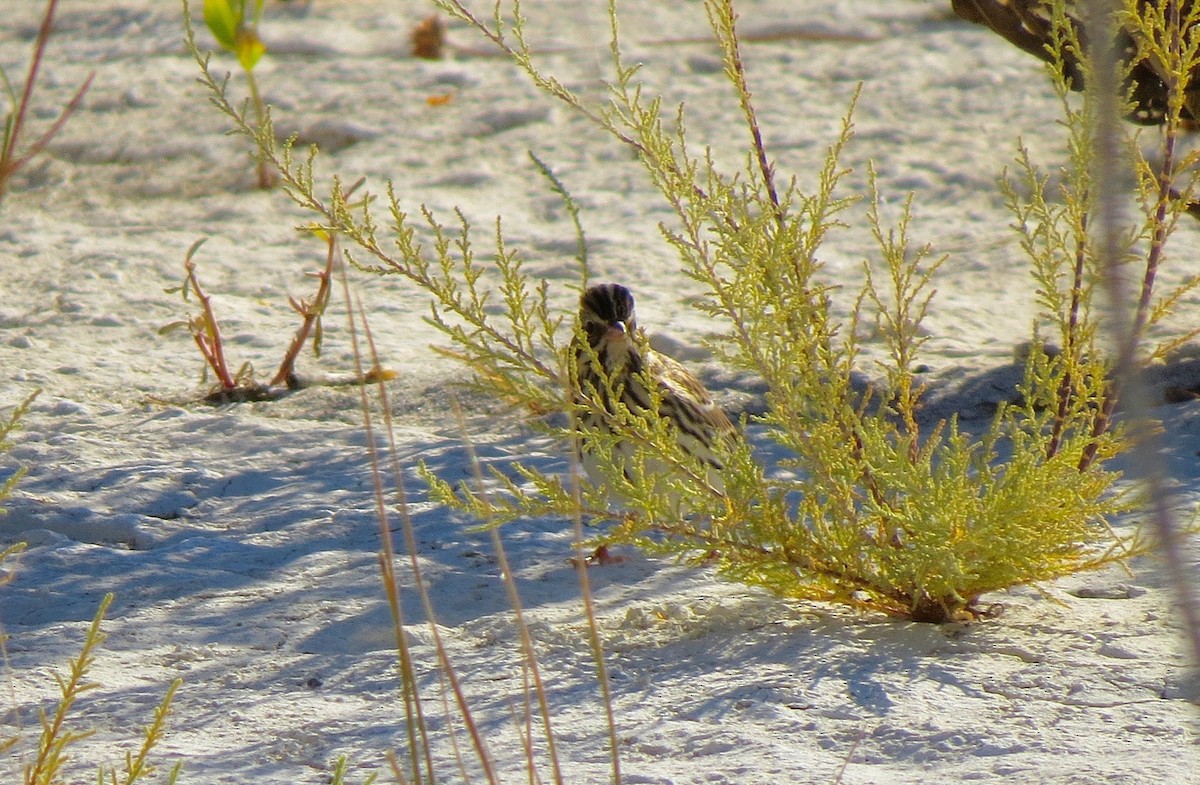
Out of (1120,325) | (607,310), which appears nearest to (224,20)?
(607,310)

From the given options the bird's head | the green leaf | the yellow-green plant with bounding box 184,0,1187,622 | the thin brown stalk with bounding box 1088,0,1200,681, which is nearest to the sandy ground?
the yellow-green plant with bounding box 184,0,1187,622

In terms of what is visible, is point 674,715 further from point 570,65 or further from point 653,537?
point 570,65

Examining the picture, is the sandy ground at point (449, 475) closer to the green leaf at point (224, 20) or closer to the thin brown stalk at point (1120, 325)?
the green leaf at point (224, 20)

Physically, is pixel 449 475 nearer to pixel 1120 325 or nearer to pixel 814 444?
pixel 814 444

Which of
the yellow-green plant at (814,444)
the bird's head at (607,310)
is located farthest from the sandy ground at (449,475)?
the bird's head at (607,310)

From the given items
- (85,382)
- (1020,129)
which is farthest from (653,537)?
(1020,129)
